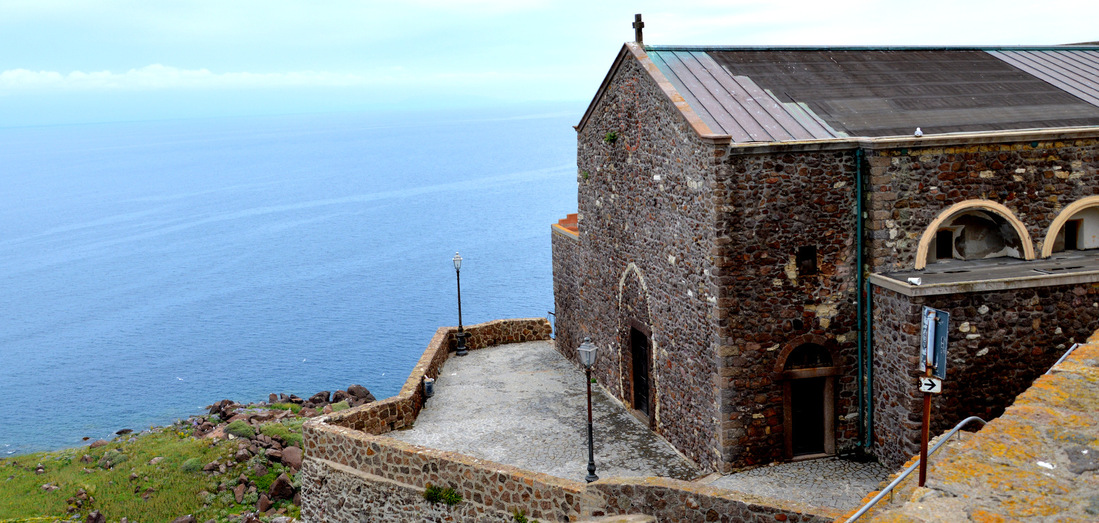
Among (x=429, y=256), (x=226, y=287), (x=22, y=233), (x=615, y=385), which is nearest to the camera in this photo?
(x=615, y=385)

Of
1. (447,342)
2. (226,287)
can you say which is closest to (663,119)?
(447,342)

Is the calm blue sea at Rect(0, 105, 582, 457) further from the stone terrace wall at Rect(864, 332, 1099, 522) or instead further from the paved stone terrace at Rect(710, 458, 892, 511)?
the stone terrace wall at Rect(864, 332, 1099, 522)

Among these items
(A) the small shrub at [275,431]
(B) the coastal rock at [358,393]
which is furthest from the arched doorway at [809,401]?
(B) the coastal rock at [358,393]

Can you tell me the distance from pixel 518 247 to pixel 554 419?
6154 centimetres

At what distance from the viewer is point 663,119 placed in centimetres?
1587

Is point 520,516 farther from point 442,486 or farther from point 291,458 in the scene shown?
point 291,458

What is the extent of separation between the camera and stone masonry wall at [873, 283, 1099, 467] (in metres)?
13.4

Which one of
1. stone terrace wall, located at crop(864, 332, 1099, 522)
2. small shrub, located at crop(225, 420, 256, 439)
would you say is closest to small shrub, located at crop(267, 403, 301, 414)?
small shrub, located at crop(225, 420, 256, 439)

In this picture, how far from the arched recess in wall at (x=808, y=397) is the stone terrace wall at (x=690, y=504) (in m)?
2.82

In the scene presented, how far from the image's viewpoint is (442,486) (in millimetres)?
15438

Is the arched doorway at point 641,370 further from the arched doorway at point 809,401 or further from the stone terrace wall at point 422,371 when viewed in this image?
the stone terrace wall at point 422,371

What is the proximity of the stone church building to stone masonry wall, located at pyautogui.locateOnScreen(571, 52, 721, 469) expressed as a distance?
0.20 feet

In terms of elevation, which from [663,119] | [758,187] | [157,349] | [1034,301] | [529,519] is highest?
[663,119]

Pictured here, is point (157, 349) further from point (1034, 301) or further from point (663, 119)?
point (1034, 301)
